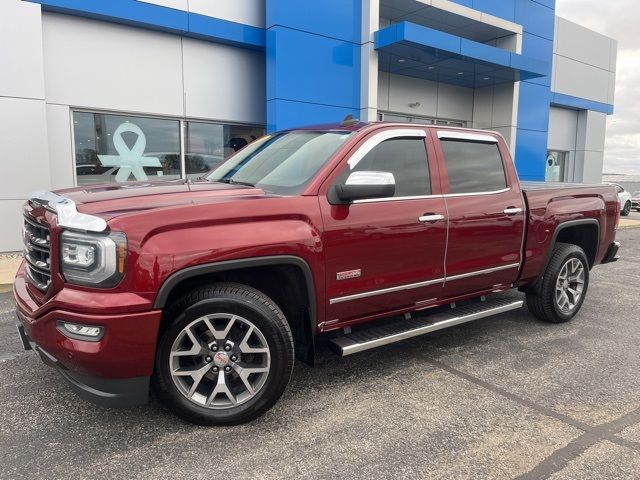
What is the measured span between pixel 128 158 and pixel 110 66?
184 cm

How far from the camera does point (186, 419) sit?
9.37ft

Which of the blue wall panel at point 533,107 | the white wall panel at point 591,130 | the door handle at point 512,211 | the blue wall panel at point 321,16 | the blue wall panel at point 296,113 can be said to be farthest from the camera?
the white wall panel at point 591,130

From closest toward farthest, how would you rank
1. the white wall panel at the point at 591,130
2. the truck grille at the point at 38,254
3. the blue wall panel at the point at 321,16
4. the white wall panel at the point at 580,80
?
the truck grille at the point at 38,254
the blue wall panel at the point at 321,16
the white wall panel at the point at 580,80
the white wall panel at the point at 591,130

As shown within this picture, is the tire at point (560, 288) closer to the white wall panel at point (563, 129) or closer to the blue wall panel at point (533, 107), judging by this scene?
the blue wall panel at point (533, 107)

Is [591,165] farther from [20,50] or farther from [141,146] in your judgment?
[20,50]

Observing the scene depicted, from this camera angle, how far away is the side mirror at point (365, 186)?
311 centimetres

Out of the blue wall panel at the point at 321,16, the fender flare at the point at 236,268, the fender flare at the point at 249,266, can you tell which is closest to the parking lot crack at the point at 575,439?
the fender flare at the point at 249,266

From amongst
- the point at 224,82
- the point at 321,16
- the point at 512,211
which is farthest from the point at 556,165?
the point at 512,211

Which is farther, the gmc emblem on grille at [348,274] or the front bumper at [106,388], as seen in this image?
the gmc emblem on grille at [348,274]

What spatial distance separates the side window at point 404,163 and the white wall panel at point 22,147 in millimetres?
7452

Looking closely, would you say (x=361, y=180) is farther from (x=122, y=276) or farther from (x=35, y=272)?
(x=35, y=272)

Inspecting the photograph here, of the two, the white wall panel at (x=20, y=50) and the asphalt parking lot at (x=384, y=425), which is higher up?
the white wall panel at (x=20, y=50)

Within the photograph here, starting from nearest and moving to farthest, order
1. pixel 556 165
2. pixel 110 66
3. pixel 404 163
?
pixel 404 163
pixel 110 66
pixel 556 165

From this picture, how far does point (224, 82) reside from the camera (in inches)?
431
